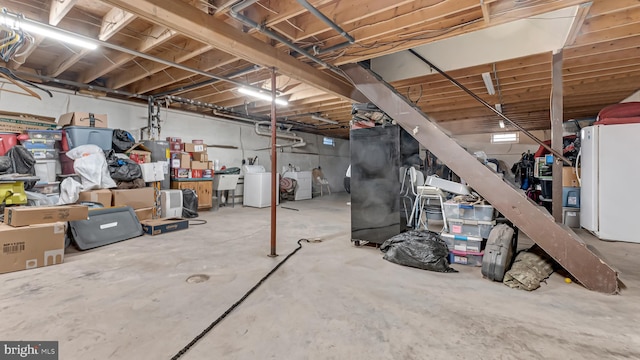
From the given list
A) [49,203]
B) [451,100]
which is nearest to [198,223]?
[49,203]

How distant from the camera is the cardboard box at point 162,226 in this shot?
14.4ft

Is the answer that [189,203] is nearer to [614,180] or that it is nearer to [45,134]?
[45,134]

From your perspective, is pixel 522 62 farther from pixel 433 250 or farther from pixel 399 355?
pixel 399 355

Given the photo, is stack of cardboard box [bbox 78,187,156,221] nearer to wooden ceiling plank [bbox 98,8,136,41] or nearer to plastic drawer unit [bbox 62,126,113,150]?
plastic drawer unit [bbox 62,126,113,150]

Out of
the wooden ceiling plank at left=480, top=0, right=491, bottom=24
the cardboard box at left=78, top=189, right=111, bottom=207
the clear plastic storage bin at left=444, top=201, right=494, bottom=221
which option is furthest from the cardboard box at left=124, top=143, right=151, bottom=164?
the wooden ceiling plank at left=480, top=0, right=491, bottom=24

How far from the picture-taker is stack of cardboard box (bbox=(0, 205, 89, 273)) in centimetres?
279

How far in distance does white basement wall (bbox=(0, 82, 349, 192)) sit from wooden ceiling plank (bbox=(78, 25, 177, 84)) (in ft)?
2.93

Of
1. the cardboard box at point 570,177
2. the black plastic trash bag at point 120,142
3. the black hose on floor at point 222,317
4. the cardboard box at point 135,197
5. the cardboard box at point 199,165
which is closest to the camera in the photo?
the black hose on floor at point 222,317

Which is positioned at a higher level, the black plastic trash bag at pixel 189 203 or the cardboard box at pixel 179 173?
the cardboard box at pixel 179 173

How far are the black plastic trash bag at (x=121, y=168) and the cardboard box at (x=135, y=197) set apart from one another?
29 centimetres

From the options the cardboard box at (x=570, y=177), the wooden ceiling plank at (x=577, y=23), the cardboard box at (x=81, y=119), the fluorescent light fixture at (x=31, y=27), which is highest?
the wooden ceiling plank at (x=577, y=23)

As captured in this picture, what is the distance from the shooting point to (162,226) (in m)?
4.51

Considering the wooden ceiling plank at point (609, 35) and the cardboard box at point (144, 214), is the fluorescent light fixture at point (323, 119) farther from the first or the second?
the wooden ceiling plank at point (609, 35)

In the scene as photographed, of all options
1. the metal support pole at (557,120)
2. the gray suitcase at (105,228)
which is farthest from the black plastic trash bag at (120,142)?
the metal support pole at (557,120)
